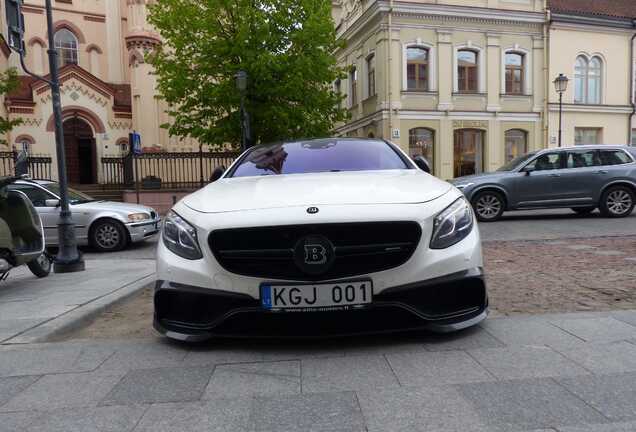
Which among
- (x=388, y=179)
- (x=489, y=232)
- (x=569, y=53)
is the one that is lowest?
(x=489, y=232)

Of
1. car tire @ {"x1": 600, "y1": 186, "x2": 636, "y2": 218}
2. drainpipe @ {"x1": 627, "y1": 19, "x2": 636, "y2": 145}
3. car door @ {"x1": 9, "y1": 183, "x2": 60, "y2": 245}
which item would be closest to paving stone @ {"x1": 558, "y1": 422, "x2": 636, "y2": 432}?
car door @ {"x1": 9, "y1": 183, "x2": 60, "y2": 245}

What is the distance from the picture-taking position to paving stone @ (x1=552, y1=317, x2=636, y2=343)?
122 inches

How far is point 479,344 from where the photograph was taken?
119 inches

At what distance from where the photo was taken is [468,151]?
2353 cm

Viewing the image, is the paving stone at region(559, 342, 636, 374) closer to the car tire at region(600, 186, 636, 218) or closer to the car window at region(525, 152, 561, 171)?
the car window at region(525, 152, 561, 171)

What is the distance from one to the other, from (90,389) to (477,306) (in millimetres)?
2273

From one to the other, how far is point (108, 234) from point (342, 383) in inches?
325

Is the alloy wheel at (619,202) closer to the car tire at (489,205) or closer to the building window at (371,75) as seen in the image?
the car tire at (489,205)

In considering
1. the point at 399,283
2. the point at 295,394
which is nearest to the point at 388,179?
the point at 399,283

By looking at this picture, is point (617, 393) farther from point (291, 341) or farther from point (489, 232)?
point (489, 232)

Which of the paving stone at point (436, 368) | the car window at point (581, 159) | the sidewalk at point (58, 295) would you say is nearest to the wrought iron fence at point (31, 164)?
the sidewalk at point (58, 295)

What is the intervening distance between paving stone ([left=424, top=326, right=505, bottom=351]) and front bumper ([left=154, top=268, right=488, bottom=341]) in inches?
4.6

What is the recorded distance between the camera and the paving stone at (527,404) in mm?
2062

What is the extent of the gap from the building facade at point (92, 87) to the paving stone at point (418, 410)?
24506 mm
